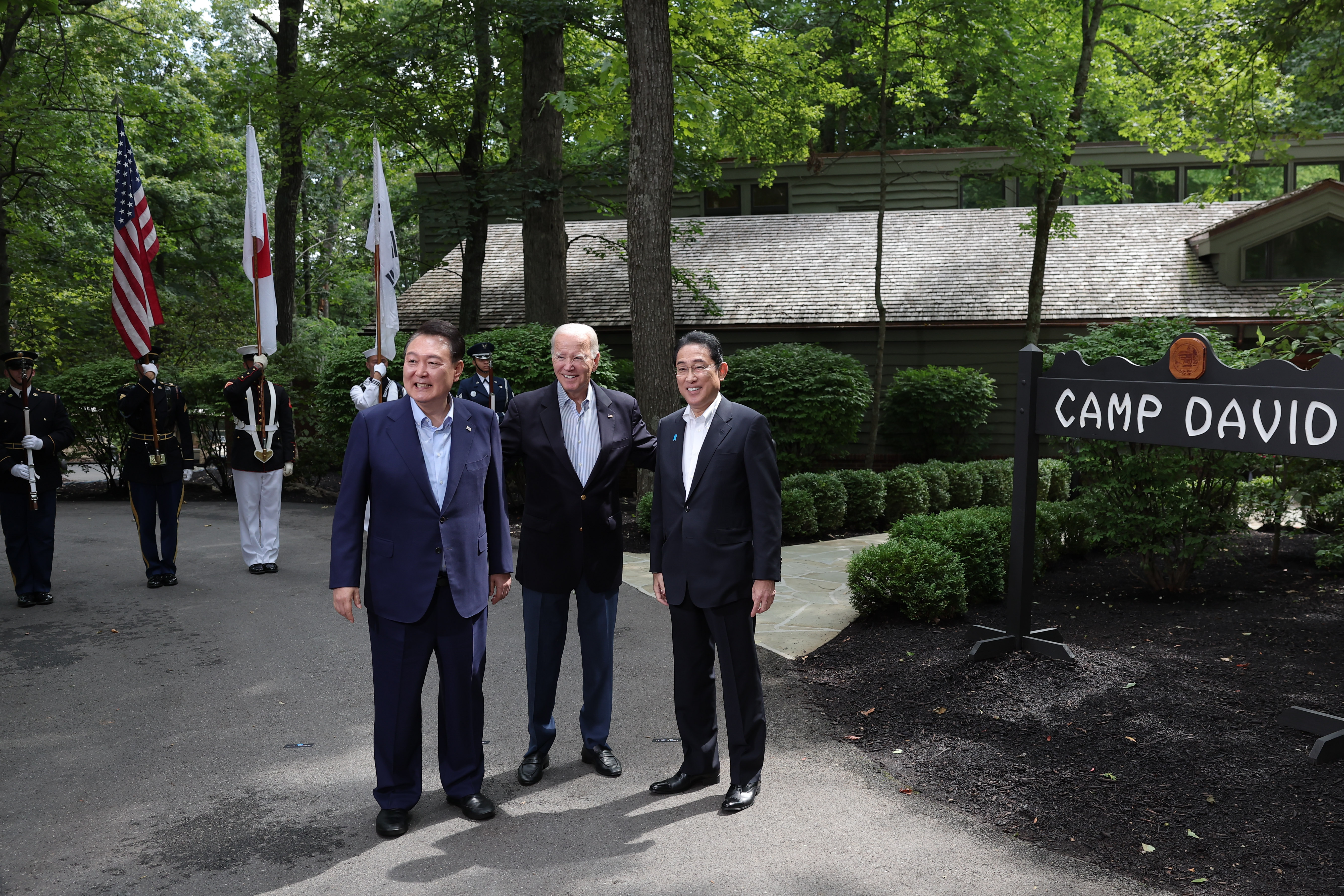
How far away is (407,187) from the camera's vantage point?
3631cm

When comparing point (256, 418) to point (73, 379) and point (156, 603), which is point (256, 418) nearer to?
point (156, 603)

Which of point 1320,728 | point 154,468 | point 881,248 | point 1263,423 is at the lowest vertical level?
point 1320,728

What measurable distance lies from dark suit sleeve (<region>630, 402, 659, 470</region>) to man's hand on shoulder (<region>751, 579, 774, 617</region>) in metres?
0.86

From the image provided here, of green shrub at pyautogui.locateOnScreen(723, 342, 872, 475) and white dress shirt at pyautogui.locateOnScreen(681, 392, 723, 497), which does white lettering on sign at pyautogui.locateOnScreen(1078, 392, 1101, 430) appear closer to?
white dress shirt at pyautogui.locateOnScreen(681, 392, 723, 497)

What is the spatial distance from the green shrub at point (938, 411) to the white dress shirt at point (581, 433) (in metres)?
13.1

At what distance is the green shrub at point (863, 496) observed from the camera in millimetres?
12148

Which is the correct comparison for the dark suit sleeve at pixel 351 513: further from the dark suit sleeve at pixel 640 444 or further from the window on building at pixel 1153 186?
the window on building at pixel 1153 186

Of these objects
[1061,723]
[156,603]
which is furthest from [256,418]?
[1061,723]

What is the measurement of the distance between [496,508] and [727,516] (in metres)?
1.06

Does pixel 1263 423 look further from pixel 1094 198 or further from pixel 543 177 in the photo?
pixel 1094 198

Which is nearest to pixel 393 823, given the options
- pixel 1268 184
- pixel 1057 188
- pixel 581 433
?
pixel 581 433

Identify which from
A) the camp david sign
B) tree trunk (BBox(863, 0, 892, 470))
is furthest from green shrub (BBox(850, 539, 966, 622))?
tree trunk (BBox(863, 0, 892, 470))

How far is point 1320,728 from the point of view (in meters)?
4.64

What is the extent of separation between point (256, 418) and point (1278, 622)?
9221 mm
